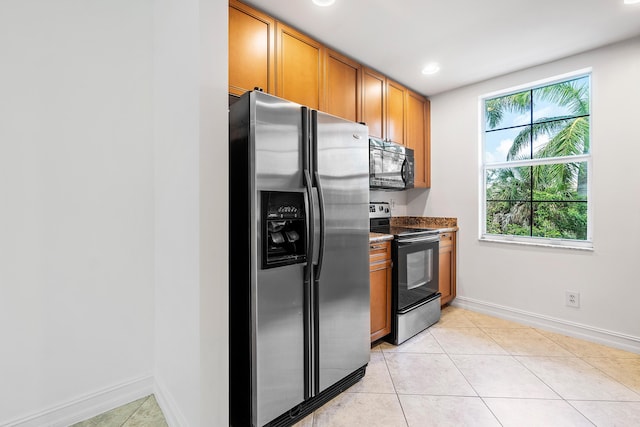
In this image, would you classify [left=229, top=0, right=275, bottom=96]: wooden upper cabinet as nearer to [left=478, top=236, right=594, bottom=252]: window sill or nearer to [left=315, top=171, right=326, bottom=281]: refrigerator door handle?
[left=315, top=171, right=326, bottom=281]: refrigerator door handle

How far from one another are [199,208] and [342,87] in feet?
6.01

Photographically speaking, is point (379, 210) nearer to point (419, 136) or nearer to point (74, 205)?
point (419, 136)

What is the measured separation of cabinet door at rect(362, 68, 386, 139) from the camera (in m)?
2.79

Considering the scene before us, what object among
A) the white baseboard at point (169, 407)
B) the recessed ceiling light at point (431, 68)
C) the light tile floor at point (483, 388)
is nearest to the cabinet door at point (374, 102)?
the recessed ceiling light at point (431, 68)

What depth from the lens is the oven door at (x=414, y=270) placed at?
2.47 m

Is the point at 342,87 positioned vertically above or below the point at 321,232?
above

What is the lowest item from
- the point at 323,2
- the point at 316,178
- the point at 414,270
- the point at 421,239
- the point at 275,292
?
the point at 414,270

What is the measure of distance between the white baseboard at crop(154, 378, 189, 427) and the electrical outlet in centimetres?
317

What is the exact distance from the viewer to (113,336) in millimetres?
1757

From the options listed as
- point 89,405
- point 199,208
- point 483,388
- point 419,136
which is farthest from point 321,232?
point 419,136

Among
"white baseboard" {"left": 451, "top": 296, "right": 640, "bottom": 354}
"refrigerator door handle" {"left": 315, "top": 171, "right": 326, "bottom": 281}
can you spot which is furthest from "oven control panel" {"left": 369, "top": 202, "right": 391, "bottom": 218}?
"refrigerator door handle" {"left": 315, "top": 171, "right": 326, "bottom": 281}

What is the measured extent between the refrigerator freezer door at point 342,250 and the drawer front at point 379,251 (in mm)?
306

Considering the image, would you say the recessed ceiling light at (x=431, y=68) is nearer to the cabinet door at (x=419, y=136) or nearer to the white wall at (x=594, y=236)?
the cabinet door at (x=419, y=136)

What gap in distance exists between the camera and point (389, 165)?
2943 millimetres
